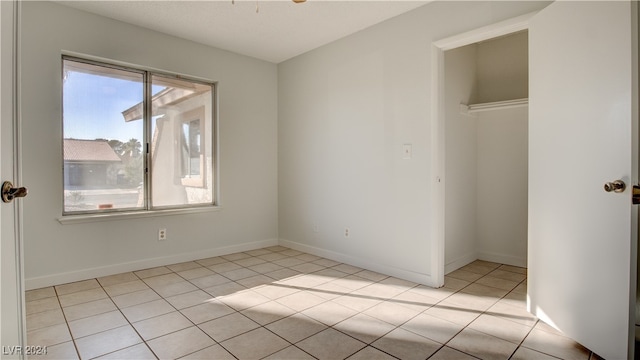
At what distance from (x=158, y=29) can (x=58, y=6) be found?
0.84m

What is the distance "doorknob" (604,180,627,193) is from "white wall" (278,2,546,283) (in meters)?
1.39

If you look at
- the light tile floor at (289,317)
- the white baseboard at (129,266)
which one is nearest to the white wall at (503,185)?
the light tile floor at (289,317)

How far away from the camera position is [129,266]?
3453mm

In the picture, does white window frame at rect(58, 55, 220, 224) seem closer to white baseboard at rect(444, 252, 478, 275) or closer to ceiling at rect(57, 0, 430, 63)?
ceiling at rect(57, 0, 430, 63)

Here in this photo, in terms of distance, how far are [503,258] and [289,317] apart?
2692mm

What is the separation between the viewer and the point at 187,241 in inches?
153

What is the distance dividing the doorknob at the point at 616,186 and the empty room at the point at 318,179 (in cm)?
1

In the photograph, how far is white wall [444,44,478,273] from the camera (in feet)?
11.7

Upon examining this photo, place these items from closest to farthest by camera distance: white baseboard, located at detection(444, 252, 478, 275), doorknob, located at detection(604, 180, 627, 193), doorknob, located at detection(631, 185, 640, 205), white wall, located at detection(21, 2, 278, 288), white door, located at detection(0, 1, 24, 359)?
1. white door, located at detection(0, 1, 24, 359)
2. doorknob, located at detection(631, 185, 640, 205)
3. doorknob, located at detection(604, 180, 627, 193)
4. white wall, located at detection(21, 2, 278, 288)
5. white baseboard, located at detection(444, 252, 478, 275)

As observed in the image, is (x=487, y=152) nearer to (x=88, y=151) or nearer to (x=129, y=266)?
(x=129, y=266)

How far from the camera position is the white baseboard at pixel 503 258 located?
3644mm

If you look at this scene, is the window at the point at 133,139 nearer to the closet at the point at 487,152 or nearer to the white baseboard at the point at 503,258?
the closet at the point at 487,152

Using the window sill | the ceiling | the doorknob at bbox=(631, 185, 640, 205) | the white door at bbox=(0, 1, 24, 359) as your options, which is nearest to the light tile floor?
the window sill

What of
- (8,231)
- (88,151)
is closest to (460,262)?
(8,231)
